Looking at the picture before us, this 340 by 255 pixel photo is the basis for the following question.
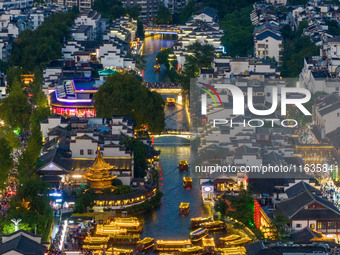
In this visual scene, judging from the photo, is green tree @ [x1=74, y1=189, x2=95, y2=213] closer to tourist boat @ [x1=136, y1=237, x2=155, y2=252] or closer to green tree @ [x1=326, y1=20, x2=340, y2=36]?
tourist boat @ [x1=136, y1=237, x2=155, y2=252]

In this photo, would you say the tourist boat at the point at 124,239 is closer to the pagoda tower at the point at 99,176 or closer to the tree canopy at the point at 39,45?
the pagoda tower at the point at 99,176

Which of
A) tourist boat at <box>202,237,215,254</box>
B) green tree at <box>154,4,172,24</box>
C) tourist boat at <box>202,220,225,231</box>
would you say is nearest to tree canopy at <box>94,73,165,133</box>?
tourist boat at <box>202,220,225,231</box>

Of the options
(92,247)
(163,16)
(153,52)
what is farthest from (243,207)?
(163,16)

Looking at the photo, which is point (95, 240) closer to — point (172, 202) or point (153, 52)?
point (172, 202)

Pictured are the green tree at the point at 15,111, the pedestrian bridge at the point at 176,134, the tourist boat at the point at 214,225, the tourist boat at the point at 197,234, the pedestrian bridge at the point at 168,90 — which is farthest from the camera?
the pedestrian bridge at the point at 168,90

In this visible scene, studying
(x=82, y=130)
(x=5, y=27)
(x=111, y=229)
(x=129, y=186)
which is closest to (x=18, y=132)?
(x=82, y=130)

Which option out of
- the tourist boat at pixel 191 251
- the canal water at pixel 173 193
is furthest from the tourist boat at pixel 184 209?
the tourist boat at pixel 191 251

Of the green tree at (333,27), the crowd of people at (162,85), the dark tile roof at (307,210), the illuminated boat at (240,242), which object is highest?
the green tree at (333,27)

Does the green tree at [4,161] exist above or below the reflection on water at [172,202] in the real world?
above
